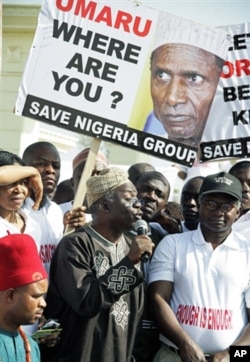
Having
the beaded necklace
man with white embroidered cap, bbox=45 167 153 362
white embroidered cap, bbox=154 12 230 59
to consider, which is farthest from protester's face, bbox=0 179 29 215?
white embroidered cap, bbox=154 12 230 59

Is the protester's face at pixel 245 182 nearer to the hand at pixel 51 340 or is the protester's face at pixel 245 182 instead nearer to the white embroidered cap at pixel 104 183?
the white embroidered cap at pixel 104 183

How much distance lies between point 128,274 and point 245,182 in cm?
227

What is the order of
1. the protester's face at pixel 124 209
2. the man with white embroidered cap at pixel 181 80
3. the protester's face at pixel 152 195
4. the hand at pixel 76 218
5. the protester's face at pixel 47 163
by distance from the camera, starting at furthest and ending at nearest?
the protester's face at pixel 47 163, the protester's face at pixel 152 195, the man with white embroidered cap at pixel 181 80, the hand at pixel 76 218, the protester's face at pixel 124 209

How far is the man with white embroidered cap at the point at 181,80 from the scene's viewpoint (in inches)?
276

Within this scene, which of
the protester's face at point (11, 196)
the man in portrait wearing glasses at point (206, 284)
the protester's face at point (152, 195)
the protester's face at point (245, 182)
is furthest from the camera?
the protester's face at point (245, 182)

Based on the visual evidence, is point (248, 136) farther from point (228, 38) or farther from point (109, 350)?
point (109, 350)

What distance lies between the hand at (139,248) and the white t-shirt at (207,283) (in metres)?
0.59

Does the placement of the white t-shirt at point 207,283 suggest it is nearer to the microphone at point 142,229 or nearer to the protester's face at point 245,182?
the microphone at point 142,229

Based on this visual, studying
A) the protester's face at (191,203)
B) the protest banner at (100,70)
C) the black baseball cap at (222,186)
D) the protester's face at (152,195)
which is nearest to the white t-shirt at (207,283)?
the black baseball cap at (222,186)

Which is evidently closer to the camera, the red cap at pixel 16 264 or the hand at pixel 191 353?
the red cap at pixel 16 264

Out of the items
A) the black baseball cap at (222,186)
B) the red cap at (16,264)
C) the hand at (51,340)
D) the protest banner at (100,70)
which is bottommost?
the hand at (51,340)

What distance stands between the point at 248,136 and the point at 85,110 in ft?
4.37

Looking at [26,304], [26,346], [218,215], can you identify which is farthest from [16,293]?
[218,215]

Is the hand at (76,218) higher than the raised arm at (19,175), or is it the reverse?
the raised arm at (19,175)
